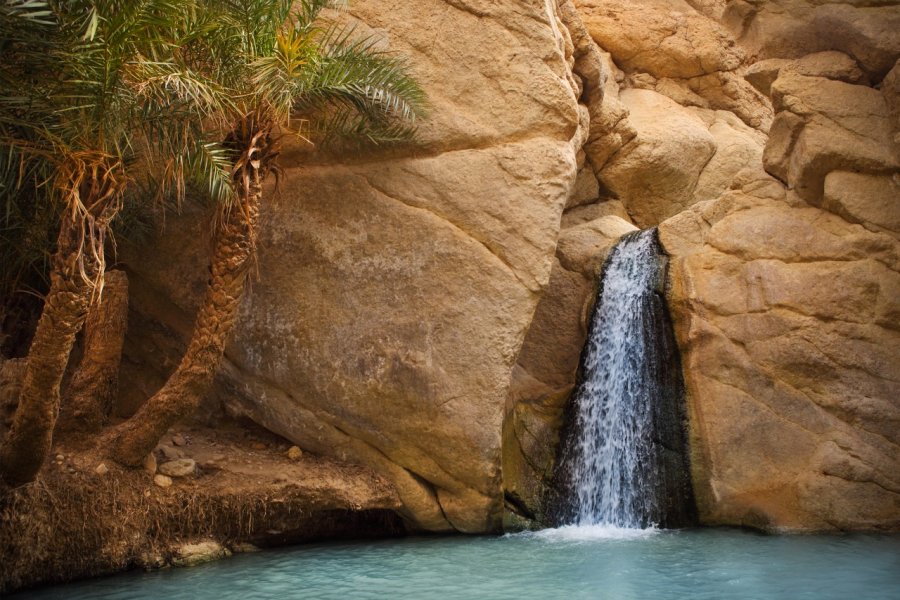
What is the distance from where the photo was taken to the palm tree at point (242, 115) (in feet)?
29.2

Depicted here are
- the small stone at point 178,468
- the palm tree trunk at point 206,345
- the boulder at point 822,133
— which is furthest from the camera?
the boulder at point 822,133

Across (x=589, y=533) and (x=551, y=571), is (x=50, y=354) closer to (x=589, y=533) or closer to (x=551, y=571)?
(x=551, y=571)

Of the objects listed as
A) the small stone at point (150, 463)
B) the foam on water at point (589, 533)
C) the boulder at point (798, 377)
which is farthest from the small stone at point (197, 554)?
the boulder at point (798, 377)

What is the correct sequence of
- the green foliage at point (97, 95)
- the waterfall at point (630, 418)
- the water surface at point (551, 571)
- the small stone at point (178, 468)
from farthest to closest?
the waterfall at point (630, 418), the small stone at point (178, 468), the water surface at point (551, 571), the green foliage at point (97, 95)

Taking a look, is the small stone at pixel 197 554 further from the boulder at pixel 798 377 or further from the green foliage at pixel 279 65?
the boulder at pixel 798 377

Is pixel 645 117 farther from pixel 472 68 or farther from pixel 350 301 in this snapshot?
pixel 350 301

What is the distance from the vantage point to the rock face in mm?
10922

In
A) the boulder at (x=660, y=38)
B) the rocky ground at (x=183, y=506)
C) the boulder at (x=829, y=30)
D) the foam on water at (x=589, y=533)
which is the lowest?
the foam on water at (x=589, y=533)

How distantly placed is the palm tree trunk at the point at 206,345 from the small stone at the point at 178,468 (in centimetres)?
37

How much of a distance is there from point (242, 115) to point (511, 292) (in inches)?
163

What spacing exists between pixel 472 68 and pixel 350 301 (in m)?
3.69

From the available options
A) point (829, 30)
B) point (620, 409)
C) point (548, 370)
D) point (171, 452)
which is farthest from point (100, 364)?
point (829, 30)

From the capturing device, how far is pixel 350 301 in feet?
36.8

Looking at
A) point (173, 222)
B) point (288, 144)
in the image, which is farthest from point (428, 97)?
point (173, 222)
